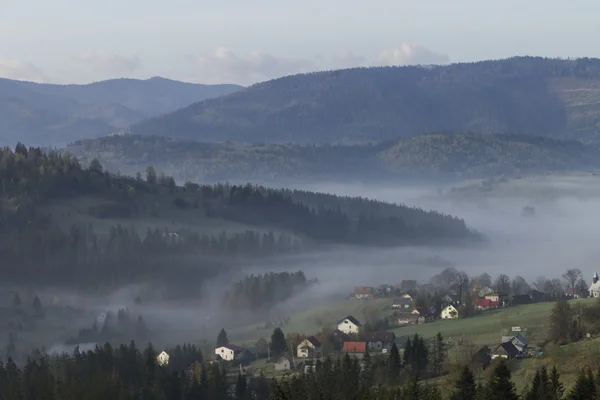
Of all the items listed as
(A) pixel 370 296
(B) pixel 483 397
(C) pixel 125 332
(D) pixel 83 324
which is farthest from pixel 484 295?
Result: (B) pixel 483 397

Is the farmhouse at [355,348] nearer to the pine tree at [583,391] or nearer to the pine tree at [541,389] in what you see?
the pine tree at [541,389]

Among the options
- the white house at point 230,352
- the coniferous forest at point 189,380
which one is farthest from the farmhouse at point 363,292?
the coniferous forest at point 189,380

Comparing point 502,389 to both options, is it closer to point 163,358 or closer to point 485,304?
point 163,358

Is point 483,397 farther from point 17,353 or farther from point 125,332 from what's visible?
point 125,332

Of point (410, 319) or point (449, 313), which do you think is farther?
point (410, 319)

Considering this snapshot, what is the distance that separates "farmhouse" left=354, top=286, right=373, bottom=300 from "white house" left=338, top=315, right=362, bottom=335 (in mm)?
34691

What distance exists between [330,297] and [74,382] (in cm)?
8665

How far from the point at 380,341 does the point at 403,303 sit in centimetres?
3330

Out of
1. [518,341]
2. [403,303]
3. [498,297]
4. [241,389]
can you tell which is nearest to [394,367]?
[241,389]

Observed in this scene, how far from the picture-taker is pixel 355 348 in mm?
107875

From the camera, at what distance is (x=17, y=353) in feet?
455

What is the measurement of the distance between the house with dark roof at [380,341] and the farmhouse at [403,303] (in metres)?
24.0

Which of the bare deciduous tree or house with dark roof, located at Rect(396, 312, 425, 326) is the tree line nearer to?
the bare deciduous tree

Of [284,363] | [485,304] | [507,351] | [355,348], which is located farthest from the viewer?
[485,304]
